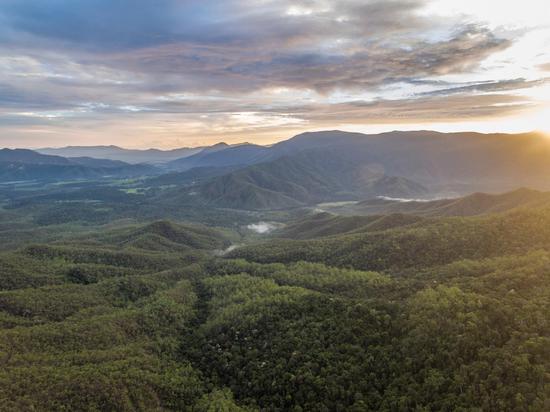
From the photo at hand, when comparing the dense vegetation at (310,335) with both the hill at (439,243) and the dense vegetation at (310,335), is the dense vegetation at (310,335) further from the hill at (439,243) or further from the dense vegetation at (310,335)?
the hill at (439,243)

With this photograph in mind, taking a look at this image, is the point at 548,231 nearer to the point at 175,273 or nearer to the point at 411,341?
the point at 411,341

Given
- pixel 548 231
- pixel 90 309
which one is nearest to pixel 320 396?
pixel 90 309

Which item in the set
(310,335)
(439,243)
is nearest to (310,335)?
(310,335)

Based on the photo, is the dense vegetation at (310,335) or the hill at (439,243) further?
the hill at (439,243)

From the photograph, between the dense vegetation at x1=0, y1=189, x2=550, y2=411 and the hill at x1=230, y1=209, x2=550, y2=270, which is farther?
the hill at x1=230, y1=209, x2=550, y2=270

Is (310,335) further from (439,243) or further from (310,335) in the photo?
(439,243)

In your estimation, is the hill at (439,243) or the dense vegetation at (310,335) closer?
the dense vegetation at (310,335)

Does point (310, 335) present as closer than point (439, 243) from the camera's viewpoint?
Yes

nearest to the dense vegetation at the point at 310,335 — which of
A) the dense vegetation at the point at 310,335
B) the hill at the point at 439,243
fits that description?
the dense vegetation at the point at 310,335

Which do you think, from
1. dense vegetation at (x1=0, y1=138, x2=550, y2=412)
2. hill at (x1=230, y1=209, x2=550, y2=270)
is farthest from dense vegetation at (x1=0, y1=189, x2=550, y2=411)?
hill at (x1=230, y1=209, x2=550, y2=270)

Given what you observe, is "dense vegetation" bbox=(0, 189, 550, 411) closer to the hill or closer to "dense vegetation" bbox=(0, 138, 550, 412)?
"dense vegetation" bbox=(0, 138, 550, 412)

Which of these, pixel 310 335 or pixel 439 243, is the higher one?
pixel 439 243
